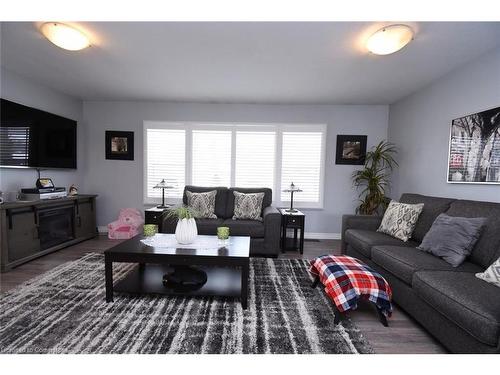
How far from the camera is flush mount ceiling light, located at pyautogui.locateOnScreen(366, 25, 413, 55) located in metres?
1.89

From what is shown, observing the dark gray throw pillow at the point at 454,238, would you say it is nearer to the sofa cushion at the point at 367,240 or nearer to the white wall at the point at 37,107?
the sofa cushion at the point at 367,240

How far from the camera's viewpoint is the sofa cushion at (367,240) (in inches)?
95.2

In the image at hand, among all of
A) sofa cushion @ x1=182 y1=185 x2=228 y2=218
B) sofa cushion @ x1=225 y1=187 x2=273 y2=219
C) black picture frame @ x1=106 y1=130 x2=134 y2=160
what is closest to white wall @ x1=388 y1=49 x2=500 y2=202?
sofa cushion @ x1=225 y1=187 x2=273 y2=219

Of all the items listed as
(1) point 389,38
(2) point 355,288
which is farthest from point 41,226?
(1) point 389,38

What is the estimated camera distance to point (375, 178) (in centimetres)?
374

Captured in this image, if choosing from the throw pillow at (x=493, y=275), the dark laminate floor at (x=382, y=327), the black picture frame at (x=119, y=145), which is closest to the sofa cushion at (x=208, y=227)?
the dark laminate floor at (x=382, y=327)

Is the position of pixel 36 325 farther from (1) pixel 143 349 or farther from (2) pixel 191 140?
(2) pixel 191 140

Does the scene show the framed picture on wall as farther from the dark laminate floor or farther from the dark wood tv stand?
the dark wood tv stand

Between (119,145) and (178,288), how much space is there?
10.9 feet

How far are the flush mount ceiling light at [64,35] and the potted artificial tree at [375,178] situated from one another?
4100 millimetres

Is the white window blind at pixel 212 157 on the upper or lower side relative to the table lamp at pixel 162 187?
upper
